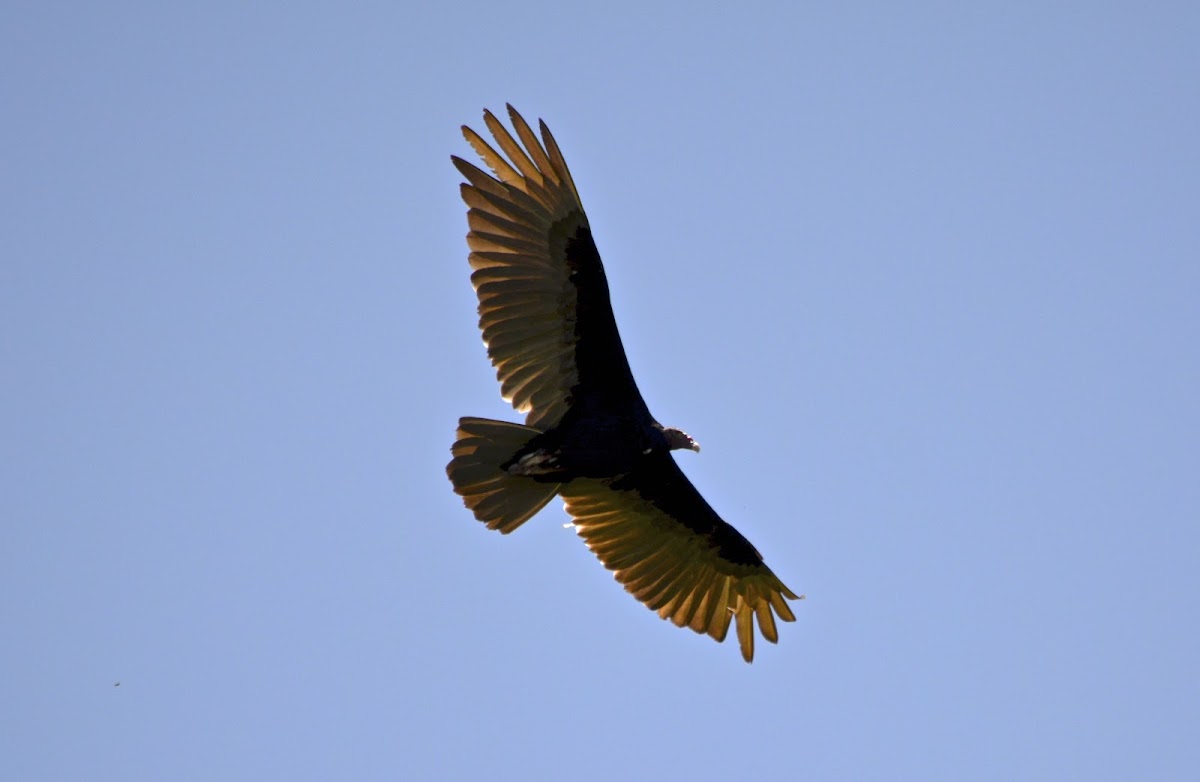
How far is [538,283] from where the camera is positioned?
10.4 m

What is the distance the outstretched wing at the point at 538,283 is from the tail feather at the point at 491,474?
273 mm

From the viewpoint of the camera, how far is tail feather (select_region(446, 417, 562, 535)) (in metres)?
10.3

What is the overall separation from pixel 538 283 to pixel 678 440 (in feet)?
5.11

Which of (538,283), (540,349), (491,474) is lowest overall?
(491,474)

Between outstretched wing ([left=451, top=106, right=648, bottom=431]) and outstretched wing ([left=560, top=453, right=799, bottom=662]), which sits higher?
outstretched wing ([left=451, top=106, right=648, bottom=431])

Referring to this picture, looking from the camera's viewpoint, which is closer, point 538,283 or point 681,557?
point 538,283

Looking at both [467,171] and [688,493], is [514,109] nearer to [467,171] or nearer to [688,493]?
[467,171]

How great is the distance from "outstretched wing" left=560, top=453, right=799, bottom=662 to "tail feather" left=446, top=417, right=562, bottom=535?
3.08 ft

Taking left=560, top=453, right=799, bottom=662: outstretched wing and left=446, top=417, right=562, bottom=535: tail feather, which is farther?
left=560, top=453, right=799, bottom=662: outstretched wing

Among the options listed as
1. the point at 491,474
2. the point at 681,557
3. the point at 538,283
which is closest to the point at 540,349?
the point at 538,283

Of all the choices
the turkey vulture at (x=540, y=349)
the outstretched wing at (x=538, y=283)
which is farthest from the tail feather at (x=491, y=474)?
the outstretched wing at (x=538, y=283)

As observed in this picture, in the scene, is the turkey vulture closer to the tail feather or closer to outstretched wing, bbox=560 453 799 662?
the tail feather

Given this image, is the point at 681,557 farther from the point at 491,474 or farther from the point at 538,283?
the point at 538,283

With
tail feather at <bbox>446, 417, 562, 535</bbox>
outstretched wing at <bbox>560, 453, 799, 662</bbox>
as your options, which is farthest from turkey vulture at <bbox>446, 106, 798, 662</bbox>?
outstretched wing at <bbox>560, 453, 799, 662</bbox>
